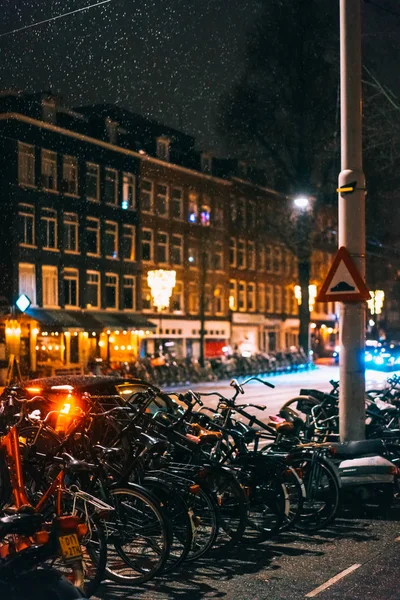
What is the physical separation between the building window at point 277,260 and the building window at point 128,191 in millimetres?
20053

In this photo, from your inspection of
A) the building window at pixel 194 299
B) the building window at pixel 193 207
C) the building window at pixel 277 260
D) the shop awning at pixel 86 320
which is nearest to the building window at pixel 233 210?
the building window at pixel 193 207

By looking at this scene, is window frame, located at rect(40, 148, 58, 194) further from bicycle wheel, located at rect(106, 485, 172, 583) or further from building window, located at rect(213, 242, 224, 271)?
bicycle wheel, located at rect(106, 485, 172, 583)

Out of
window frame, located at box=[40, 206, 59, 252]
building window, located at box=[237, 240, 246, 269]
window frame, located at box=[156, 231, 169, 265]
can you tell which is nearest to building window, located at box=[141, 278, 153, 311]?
window frame, located at box=[156, 231, 169, 265]

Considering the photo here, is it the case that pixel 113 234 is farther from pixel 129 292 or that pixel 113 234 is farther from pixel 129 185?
pixel 129 292

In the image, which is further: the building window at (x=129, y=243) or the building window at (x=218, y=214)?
the building window at (x=218, y=214)

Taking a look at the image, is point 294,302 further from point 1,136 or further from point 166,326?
point 1,136

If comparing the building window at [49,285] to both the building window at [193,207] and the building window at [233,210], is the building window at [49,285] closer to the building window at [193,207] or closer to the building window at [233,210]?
the building window at [193,207]

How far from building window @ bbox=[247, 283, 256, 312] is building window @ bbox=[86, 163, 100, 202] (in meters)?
19.9

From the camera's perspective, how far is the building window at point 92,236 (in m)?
50.1

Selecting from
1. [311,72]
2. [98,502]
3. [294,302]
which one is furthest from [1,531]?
[294,302]

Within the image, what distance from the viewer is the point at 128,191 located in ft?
177

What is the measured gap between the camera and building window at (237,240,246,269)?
218 ft

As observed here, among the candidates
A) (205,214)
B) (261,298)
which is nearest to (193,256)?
(205,214)

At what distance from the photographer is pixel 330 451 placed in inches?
341
